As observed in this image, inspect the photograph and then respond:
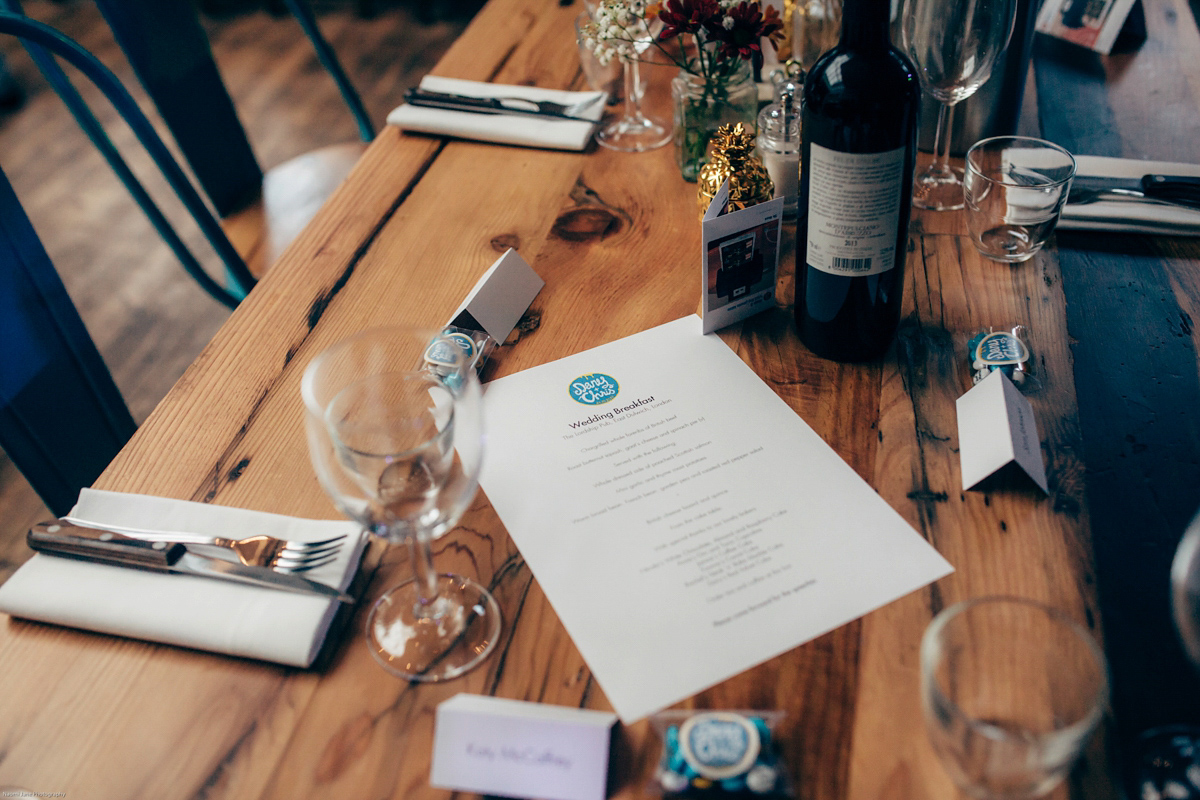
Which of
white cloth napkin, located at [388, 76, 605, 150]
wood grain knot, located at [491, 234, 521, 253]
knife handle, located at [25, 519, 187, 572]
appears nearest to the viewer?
knife handle, located at [25, 519, 187, 572]

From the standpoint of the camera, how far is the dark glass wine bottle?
0.60m

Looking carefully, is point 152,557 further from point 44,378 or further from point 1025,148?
point 1025,148

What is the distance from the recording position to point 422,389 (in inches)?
26.8

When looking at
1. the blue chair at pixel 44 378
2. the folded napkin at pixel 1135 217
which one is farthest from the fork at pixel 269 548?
the folded napkin at pixel 1135 217

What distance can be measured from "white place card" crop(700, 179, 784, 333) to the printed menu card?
0.05 m

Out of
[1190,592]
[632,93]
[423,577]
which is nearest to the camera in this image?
[1190,592]

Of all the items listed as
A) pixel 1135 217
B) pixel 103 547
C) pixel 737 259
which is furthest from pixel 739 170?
pixel 103 547

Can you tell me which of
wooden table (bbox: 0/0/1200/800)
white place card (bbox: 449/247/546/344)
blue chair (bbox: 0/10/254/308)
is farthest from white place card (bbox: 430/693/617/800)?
blue chair (bbox: 0/10/254/308)

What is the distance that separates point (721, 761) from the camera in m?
0.48

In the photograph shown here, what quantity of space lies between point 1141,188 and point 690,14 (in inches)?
20.8

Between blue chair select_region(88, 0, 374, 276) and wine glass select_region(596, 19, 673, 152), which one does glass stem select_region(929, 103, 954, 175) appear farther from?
blue chair select_region(88, 0, 374, 276)

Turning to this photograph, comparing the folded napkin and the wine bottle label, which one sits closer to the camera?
the wine bottle label

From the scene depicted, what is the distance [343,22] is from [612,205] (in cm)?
330

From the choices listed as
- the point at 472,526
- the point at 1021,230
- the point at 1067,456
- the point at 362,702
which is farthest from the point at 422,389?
the point at 1021,230
